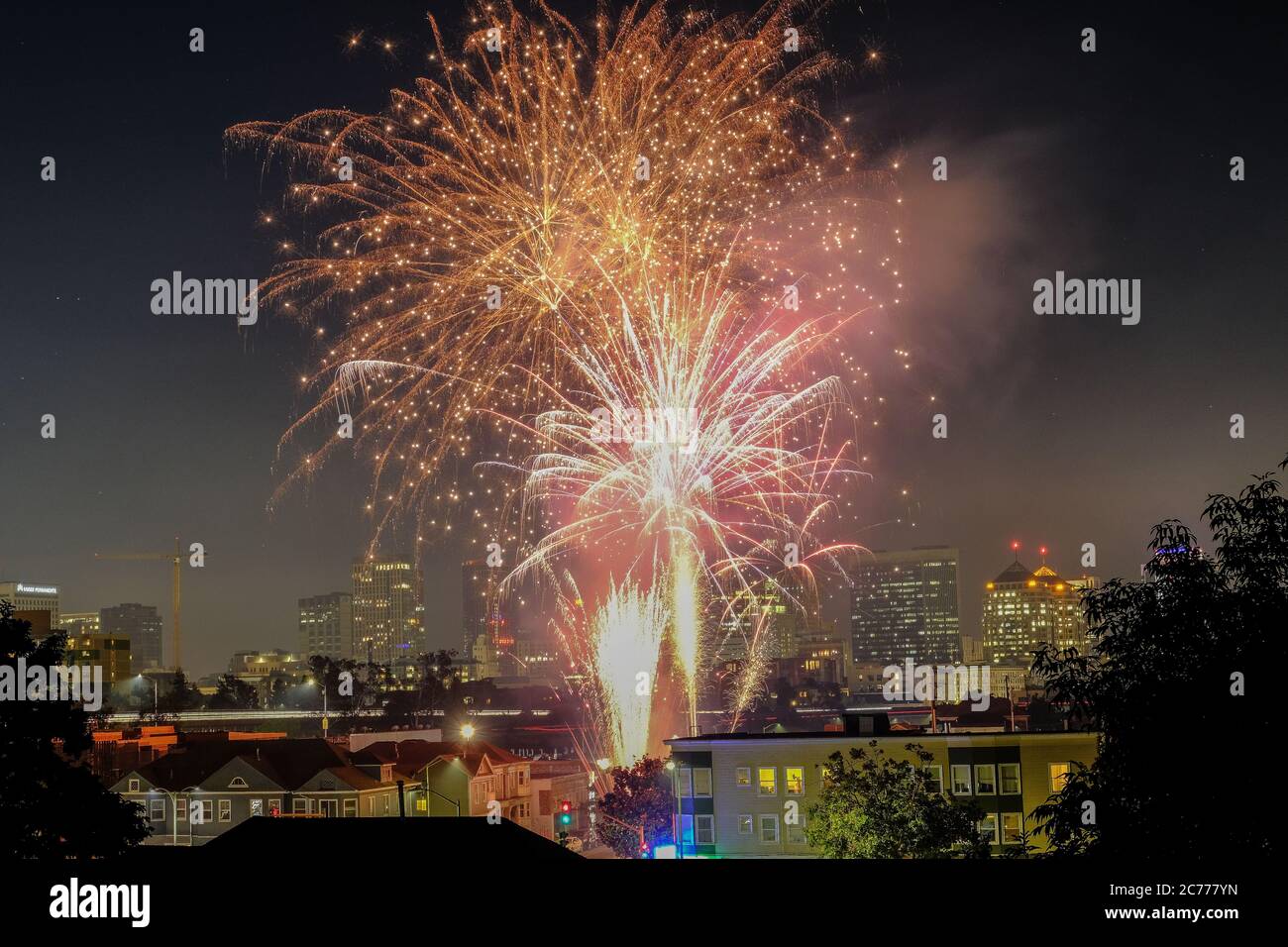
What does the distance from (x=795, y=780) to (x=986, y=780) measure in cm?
721

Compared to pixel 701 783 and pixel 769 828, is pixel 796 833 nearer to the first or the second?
pixel 769 828

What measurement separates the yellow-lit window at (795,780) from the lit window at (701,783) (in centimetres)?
332

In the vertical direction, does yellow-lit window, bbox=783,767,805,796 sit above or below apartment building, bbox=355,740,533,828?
above

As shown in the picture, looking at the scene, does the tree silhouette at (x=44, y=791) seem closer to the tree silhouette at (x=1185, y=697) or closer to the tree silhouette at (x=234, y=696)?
the tree silhouette at (x=1185, y=697)

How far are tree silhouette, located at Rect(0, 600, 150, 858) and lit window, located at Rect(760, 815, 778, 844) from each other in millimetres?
28767

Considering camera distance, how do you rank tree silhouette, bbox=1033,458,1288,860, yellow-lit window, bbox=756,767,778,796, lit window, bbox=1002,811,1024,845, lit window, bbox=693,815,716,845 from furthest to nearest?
lit window, bbox=693,815,716,845 < yellow-lit window, bbox=756,767,778,796 < lit window, bbox=1002,811,1024,845 < tree silhouette, bbox=1033,458,1288,860

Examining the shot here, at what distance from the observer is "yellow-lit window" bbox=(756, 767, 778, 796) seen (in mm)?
51094

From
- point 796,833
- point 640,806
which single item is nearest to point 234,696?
point 640,806

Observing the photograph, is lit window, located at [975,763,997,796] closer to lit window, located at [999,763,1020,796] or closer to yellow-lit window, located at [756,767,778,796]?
lit window, located at [999,763,1020,796]

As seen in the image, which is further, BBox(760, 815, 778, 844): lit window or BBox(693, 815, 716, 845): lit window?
BBox(693, 815, 716, 845): lit window

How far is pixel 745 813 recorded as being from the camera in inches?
2032

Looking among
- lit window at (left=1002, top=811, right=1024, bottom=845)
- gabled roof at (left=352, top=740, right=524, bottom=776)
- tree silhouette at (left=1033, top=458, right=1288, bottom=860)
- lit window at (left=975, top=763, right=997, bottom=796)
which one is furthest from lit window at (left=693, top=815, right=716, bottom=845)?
tree silhouette at (left=1033, top=458, right=1288, bottom=860)
